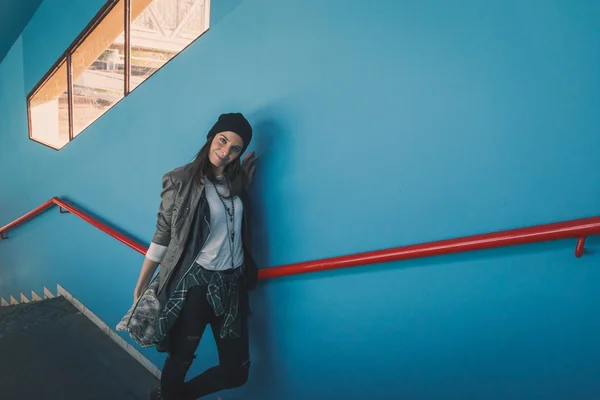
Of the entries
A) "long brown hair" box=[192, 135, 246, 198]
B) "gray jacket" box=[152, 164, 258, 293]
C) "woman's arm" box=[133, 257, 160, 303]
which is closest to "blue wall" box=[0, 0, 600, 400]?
"long brown hair" box=[192, 135, 246, 198]

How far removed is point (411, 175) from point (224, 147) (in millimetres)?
772

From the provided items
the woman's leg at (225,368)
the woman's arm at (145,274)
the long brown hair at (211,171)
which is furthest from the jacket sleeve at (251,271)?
the woman's arm at (145,274)

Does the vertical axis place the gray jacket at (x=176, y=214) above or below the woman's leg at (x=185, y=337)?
above

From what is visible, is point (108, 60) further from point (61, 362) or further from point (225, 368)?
point (225, 368)

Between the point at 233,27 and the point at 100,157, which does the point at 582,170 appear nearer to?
the point at 233,27

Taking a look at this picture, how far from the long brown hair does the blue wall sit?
14 cm

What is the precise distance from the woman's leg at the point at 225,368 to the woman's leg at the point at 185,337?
0.06 metres

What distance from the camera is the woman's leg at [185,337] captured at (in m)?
1.64

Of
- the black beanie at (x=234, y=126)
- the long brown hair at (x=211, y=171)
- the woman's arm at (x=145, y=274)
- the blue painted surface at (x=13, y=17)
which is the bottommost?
the woman's arm at (x=145, y=274)

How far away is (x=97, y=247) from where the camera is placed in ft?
10.4

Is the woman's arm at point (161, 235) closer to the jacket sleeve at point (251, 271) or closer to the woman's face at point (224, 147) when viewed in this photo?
the woman's face at point (224, 147)

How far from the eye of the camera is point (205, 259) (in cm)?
165

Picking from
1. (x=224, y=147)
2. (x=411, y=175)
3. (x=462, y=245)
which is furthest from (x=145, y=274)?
(x=462, y=245)

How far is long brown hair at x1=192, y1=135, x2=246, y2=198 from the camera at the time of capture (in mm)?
1639
